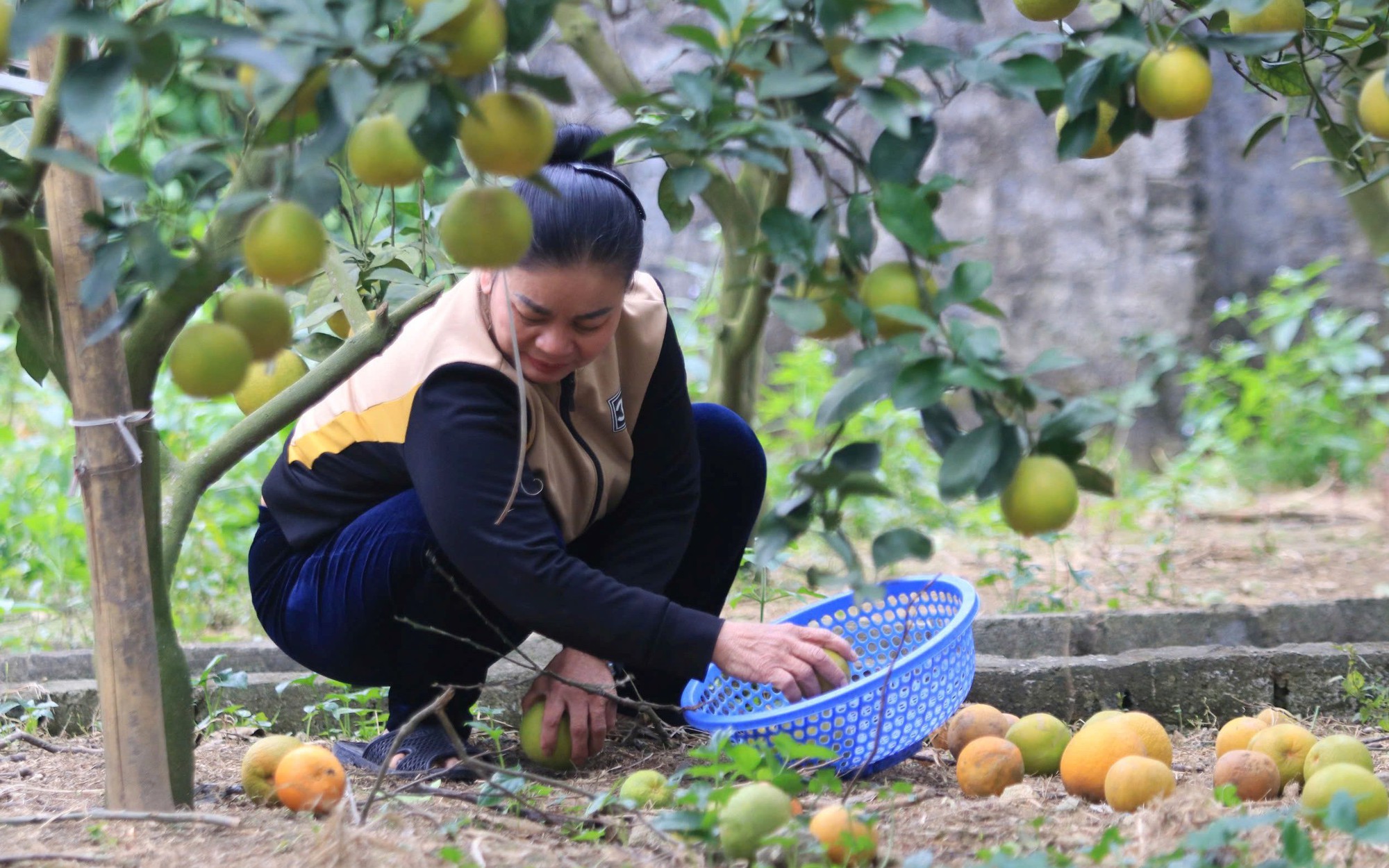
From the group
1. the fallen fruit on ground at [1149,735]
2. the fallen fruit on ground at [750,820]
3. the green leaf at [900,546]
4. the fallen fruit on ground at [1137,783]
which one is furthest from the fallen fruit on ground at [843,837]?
the fallen fruit on ground at [1149,735]

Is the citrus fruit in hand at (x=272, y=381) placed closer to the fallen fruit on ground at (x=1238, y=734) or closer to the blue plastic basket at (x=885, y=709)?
the blue plastic basket at (x=885, y=709)

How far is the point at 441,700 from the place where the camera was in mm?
1438

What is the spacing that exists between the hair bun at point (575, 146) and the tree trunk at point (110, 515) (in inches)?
27.0

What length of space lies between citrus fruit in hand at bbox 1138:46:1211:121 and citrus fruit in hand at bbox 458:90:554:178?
0.58 m

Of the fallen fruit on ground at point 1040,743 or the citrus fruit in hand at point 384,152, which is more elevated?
the citrus fruit in hand at point 384,152

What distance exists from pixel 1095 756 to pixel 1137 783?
0.10 meters

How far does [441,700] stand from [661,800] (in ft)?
1.02

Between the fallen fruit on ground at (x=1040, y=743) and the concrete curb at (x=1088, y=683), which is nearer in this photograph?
the fallen fruit on ground at (x=1040, y=743)

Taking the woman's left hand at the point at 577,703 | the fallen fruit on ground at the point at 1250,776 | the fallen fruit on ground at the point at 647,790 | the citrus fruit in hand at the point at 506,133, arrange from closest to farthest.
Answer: the citrus fruit in hand at the point at 506,133 < the fallen fruit on ground at the point at 647,790 < the fallen fruit on ground at the point at 1250,776 < the woman's left hand at the point at 577,703

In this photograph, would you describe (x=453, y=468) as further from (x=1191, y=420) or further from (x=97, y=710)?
(x=1191, y=420)

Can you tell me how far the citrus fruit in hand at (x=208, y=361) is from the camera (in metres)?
1.09

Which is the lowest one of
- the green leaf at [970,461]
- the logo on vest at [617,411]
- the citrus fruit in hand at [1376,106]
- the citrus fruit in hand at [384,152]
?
the green leaf at [970,461]

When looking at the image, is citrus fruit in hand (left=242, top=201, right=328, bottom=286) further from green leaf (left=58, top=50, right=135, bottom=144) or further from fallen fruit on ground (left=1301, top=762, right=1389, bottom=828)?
fallen fruit on ground (left=1301, top=762, right=1389, bottom=828)

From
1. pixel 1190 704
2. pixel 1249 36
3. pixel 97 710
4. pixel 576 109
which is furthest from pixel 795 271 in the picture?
pixel 576 109
